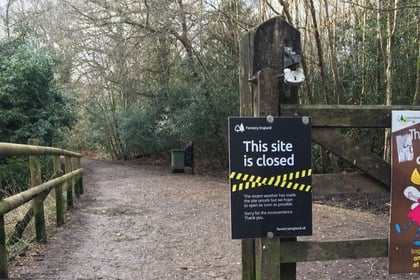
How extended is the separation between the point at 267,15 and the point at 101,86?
1189 centimetres

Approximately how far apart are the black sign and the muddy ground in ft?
5.67

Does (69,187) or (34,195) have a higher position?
(34,195)

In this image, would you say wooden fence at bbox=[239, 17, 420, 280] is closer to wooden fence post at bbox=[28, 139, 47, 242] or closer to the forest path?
the forest path

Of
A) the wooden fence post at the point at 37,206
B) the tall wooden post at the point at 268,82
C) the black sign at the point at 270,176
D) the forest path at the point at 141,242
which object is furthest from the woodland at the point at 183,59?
the wooden fence post at the point at 37,206

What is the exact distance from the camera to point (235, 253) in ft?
16.6

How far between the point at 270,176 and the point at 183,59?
1462 centimetres

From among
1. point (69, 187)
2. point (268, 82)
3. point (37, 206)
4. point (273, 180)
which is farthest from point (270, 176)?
point (69, 187)

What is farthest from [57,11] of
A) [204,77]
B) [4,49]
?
[204,77]

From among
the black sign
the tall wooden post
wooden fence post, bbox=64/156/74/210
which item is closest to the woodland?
the tall wooden post

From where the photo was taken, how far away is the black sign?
266 cm

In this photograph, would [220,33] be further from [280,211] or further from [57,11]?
[280,211]

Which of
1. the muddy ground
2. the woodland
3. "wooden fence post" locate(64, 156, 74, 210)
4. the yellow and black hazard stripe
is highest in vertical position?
the woodland

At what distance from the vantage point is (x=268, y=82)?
8.89ft

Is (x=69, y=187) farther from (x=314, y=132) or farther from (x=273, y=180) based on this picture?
(x=314, y=132)
